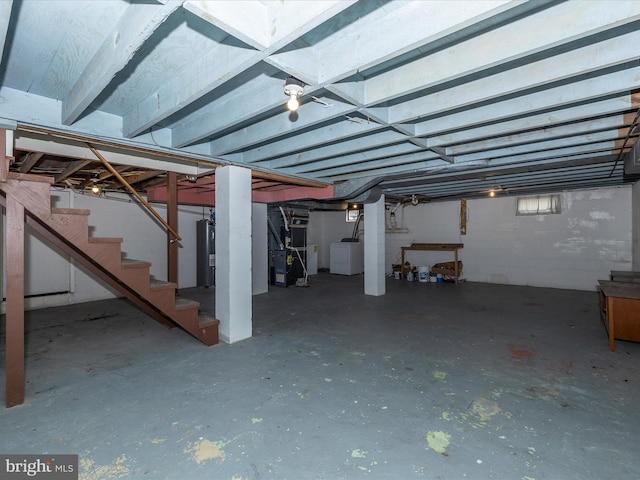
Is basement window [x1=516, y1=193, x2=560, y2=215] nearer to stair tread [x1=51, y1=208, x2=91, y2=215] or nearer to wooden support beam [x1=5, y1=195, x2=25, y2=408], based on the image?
stair tread [x1=51, y1=208, x2=91, y2=215]

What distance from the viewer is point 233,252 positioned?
346 cm

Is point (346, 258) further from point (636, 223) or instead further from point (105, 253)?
point (105, 253)

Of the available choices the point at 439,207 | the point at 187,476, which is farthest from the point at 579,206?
the point at 187,476

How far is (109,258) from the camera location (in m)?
2.66

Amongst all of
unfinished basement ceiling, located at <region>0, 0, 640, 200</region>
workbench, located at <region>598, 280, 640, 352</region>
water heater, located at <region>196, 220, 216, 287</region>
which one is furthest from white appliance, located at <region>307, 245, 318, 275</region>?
workbench, located at <region>598, 280, 640, 352</region>

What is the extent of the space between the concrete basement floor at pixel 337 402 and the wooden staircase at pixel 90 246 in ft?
1.16

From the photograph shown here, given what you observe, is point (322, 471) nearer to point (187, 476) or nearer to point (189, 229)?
point (187, 476)

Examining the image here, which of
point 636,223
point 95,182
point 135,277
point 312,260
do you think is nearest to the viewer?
point 135,277

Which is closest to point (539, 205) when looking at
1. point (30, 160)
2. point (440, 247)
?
point (440, 247)

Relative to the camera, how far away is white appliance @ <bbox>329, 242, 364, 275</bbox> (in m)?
8.97

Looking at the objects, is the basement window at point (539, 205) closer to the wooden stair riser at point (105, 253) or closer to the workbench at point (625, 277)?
the workbench at point (625, 277)

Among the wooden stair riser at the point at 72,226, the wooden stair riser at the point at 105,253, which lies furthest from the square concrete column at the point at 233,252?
the wooden stair riser at the point at 72,226

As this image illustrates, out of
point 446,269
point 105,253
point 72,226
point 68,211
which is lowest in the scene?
point 446,269

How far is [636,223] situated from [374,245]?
447 centimetres
